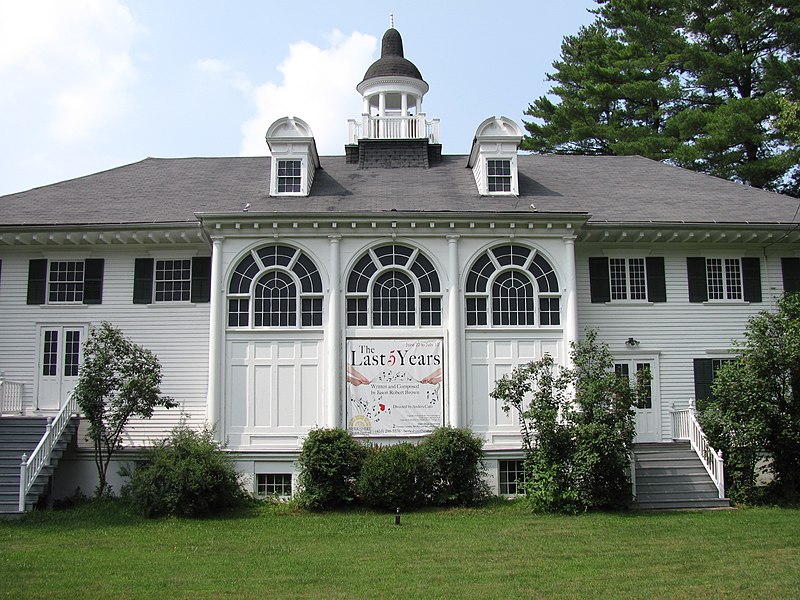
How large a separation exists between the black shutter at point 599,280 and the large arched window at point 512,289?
1.75m

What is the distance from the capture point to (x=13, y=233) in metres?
19.7

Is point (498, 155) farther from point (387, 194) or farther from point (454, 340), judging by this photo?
point (454, 340)

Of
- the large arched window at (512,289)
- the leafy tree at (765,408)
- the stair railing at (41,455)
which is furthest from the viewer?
the large arched window at (512,289)

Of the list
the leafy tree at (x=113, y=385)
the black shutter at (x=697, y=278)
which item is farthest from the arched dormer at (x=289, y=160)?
the black shutter at (x=697, y=278)

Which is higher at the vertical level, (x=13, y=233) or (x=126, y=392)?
(x=13, y=233)

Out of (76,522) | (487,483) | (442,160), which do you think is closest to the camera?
(76,522)

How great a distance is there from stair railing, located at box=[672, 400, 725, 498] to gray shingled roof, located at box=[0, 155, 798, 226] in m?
4.79

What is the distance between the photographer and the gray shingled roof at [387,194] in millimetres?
20141

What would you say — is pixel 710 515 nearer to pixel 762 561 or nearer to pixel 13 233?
pixel 762 561

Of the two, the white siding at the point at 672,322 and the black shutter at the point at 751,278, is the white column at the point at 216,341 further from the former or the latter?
the black shutter at the point at 751,278

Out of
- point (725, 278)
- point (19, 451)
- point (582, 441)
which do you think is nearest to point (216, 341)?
point (19, 451)

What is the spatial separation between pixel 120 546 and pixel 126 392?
4380 mm

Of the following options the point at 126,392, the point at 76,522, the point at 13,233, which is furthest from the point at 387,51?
the point at 76,522

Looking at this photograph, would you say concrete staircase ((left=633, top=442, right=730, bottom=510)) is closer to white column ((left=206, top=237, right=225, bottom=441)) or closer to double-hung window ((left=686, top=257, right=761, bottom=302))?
double-hung window ((left=686, top=257, right=761, bottom=302))
